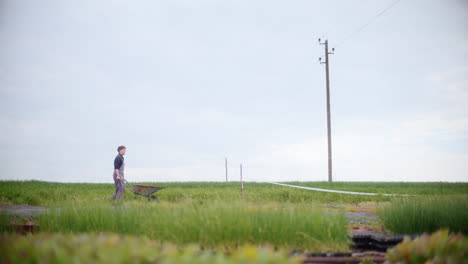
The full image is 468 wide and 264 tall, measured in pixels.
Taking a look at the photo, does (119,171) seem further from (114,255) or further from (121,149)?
(114,255)

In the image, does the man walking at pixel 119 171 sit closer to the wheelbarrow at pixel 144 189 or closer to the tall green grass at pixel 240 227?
the wheelbarrow at pixel 144 189

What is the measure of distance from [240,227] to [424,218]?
377 cm

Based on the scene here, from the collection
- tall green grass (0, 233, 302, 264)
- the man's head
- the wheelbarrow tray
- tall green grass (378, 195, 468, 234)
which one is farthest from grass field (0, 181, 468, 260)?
the man's head

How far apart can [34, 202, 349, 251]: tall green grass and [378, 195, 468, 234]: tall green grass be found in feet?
5.05

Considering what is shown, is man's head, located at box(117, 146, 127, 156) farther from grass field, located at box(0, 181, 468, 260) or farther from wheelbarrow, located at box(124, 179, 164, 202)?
grass field, located at box(0, 181, 468, 260)

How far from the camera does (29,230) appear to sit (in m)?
8.23

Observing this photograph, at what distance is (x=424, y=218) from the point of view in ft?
25.8

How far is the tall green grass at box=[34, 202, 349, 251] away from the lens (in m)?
6.52

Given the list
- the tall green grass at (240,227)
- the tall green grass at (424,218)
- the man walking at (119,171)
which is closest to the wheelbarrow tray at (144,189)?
the man walking at (119,171)

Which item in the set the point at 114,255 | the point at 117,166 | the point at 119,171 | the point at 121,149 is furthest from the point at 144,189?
the point at 114,255

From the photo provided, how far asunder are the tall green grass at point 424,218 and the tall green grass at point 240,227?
1.54m

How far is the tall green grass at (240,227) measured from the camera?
21.4 feet

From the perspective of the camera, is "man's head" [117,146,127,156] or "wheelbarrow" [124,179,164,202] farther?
"man's head" [117,146,127,156]

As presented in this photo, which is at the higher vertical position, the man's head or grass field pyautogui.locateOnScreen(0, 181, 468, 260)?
the man's head
